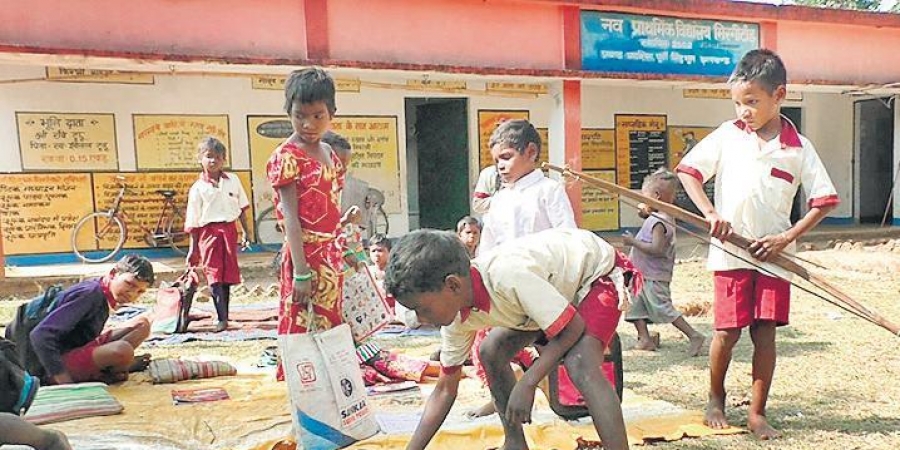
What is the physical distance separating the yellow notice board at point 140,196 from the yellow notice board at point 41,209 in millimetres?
173

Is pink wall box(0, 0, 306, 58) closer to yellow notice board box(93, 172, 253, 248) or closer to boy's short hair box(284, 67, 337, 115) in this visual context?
yellow notice board box(93, 172, 253, 248)

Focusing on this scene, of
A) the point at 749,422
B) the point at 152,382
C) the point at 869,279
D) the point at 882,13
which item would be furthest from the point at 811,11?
the point at 152,382

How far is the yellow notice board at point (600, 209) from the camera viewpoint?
40.3ft

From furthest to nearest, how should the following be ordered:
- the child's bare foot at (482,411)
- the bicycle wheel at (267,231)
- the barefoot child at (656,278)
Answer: the bicycle wheel at (267,231) → the barefoot child at (656,278) → the child's bare foot at (482,411)

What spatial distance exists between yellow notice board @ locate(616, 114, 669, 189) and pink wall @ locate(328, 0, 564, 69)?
3.29 meters

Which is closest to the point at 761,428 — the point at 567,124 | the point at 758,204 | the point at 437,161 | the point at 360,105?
the point at 758,204

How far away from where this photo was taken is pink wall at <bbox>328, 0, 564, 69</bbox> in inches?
342

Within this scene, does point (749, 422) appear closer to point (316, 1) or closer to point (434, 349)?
point (434, 349)

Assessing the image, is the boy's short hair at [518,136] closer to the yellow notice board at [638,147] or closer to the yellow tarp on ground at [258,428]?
the yellow tarp on ground at [258,428]

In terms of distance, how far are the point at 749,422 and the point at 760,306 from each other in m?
0.50

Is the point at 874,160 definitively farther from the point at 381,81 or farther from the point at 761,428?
the point at 761,428

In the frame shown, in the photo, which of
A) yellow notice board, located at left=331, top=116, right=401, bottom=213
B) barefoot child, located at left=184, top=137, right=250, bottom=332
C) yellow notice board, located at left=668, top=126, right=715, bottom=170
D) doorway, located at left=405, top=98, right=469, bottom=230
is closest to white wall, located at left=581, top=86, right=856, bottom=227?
yellow notice board, located at left=668, top=126, right=715, bottom=170

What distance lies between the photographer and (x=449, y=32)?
9156mm

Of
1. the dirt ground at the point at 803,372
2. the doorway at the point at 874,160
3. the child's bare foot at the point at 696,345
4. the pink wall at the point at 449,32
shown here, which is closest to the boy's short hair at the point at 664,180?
the child's bare foot at the point at 696,345
